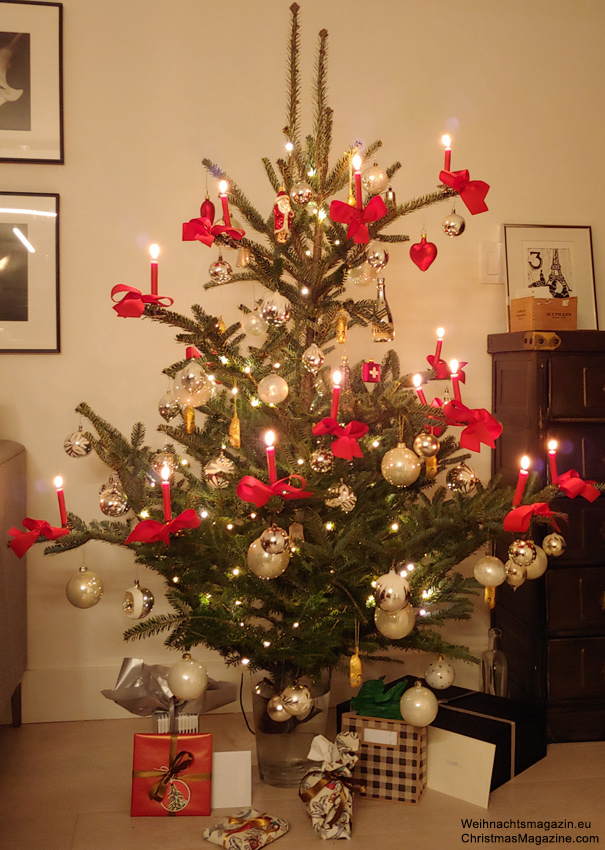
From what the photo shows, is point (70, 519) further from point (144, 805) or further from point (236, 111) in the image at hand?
point (236, 111)

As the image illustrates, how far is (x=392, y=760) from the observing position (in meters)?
1.86

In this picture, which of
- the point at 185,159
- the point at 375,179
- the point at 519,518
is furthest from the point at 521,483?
the point at 185,159

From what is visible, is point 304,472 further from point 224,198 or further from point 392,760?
point 392,760

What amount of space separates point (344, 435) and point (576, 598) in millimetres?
1104

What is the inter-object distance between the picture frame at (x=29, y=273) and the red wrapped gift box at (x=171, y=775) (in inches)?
46.9

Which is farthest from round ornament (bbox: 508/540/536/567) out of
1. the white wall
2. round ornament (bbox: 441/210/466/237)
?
the white wall

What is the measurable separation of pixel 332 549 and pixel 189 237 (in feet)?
2.45

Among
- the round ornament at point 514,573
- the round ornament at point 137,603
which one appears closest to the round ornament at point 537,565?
the round ornament at point 514,573

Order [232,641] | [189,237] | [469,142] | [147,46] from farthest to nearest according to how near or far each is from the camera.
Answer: [469,142] → [147,46] → [232,641] → [189,237]

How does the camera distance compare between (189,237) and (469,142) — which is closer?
(189,237)

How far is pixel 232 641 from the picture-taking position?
1769 millimetres

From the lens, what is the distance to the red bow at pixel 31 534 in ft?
5.32

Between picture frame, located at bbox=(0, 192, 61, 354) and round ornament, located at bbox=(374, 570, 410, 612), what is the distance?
131 cm

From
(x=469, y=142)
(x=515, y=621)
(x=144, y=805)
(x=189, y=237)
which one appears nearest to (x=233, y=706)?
(x=144, y=805)
